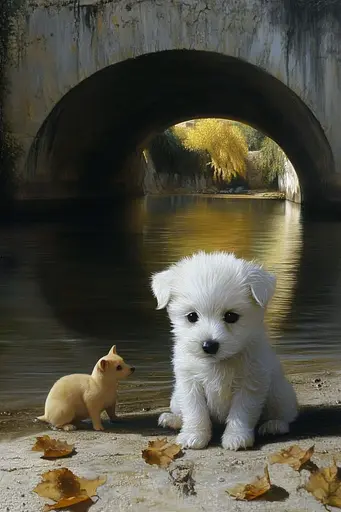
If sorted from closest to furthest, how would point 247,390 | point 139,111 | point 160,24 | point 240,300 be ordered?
point 240,300, point 247,390, point 160,24, point 139,111

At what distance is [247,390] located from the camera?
3.00m

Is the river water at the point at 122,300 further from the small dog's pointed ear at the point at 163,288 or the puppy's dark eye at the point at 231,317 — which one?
the puppy's dark eye at the point at 231,317

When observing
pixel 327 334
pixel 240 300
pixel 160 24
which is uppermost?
pixel 160 24

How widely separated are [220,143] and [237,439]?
35397 mm

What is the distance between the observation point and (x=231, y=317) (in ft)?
9.24

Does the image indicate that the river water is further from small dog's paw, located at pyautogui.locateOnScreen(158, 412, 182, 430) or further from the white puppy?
the white puppy

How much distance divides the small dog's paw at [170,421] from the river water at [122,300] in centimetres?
45

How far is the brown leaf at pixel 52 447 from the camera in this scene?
2.93 meters

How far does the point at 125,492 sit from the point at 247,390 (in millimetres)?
658

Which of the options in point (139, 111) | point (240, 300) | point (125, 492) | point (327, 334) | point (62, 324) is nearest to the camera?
point (125, 492)

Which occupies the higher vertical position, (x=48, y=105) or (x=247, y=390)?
(x=48, y=105)

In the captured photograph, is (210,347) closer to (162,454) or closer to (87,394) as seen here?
(162,454)

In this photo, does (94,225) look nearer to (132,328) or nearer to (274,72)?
(274,72)

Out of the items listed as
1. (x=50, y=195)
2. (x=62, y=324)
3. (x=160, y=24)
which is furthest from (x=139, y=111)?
(x=62, y=324)
